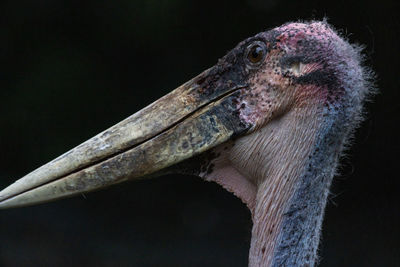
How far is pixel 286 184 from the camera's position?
6.57 feet

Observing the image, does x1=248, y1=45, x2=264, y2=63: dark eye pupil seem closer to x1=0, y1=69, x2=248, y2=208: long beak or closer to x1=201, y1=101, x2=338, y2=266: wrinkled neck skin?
x1=0, y1=69, x2=248, y2=208: long beak

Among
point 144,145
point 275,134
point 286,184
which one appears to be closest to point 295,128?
point 275,134

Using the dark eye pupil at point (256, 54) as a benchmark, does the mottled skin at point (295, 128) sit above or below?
below

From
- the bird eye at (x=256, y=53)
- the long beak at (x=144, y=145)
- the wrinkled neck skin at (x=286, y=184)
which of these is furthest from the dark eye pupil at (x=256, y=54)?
the wrinkled neck skin at (x=286, y=184)

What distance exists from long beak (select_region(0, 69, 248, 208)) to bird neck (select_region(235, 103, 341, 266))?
0.53 ft

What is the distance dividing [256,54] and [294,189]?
467mm

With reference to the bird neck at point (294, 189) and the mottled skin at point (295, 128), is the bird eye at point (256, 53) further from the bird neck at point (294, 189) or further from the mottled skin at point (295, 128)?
the bird neck at point (294, 189)

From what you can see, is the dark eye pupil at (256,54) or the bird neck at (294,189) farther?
the dark eye pupil at (256,54)

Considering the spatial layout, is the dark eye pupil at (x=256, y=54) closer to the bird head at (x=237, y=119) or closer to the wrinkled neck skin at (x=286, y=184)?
the bird head at (x=237, y=119)

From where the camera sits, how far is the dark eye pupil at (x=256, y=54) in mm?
2062

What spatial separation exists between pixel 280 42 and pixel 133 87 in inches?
118

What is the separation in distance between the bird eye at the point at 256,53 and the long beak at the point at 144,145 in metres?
0.10

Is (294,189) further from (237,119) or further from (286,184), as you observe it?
(237,119)

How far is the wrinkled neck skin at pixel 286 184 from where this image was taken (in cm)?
195
